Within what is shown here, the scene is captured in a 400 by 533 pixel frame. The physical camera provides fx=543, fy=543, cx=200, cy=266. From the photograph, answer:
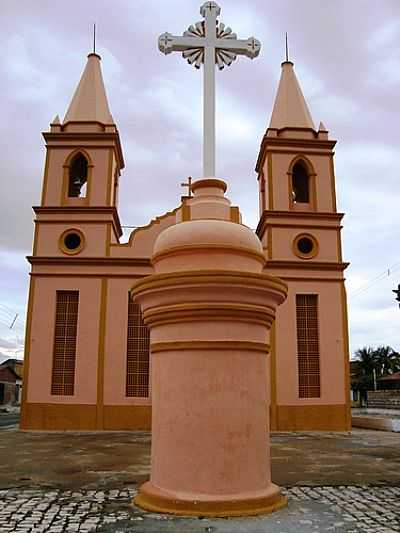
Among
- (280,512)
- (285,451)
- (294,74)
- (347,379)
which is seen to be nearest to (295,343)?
(347,379)

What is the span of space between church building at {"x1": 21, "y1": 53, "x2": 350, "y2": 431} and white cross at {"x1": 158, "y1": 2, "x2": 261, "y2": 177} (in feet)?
34.2

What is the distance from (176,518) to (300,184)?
17.0 metres

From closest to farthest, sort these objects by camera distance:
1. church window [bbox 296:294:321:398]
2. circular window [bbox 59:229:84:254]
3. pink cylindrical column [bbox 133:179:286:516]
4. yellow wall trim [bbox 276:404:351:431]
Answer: pink cylindrical column [bbox 133:179:286:516], yellow wall trim [bbox 276:404:351:431], church window [bbox 296:294:321:398], circular window [bbox 59:229:84:254]

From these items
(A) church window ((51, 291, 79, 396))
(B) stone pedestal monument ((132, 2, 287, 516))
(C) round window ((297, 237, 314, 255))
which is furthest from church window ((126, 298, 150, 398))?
(B) stone pedestal monument ((132, 2, 287, 516))

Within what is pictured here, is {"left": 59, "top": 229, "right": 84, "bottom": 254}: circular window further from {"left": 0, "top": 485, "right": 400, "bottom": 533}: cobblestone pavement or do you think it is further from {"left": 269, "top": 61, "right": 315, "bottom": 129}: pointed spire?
{"left": 0, "top": 485, "right": 400, "bottom": 533}: cobblestone pavement

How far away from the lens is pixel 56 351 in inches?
691

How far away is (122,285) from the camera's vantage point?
1816 cm

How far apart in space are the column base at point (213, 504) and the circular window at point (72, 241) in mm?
14388

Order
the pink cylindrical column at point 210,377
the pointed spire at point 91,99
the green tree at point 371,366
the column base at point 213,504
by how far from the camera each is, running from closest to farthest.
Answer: the column base at point 213,504
the pink cylindrical column at point 210,377
the pointed spire at point 91,99
the green tree at point 371,366

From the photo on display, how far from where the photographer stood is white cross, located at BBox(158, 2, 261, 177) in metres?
5.87

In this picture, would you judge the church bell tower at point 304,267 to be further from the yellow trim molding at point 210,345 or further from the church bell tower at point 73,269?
the yellow trim molding at point 210,345

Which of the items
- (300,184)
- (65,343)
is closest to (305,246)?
(300,184)

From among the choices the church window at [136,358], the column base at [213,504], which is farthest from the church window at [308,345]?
the column base at [213,504]

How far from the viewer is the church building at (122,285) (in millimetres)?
17172
